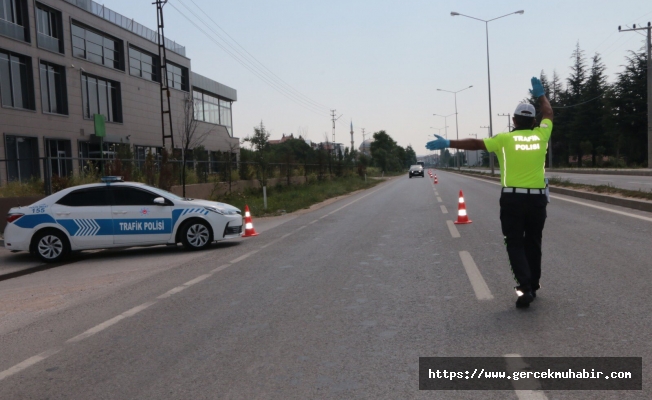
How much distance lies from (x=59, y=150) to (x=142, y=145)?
31.6 ft

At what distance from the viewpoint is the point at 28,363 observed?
15.4 ft

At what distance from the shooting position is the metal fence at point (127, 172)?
16.9 m

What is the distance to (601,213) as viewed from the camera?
1449 centimetres

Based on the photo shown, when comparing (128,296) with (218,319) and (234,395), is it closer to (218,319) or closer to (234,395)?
(218,319)

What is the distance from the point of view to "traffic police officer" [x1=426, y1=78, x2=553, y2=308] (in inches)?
218

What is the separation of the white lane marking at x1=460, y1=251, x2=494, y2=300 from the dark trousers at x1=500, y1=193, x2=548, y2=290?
68 cm

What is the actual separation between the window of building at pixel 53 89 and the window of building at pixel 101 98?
1954mm

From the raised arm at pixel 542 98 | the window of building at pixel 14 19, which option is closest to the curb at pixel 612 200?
the raised arm at pixel 542 98

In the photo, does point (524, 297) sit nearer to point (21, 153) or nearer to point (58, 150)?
point (21, 153)

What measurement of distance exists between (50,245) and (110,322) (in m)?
5.84

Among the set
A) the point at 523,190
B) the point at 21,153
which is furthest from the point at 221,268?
the point at 21,153

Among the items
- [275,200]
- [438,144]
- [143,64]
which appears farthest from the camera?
[143,64]

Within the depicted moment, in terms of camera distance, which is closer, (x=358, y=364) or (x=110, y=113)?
(x=358, y=364)

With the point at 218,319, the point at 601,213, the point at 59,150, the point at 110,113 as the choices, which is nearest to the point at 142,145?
the point at 110,113
